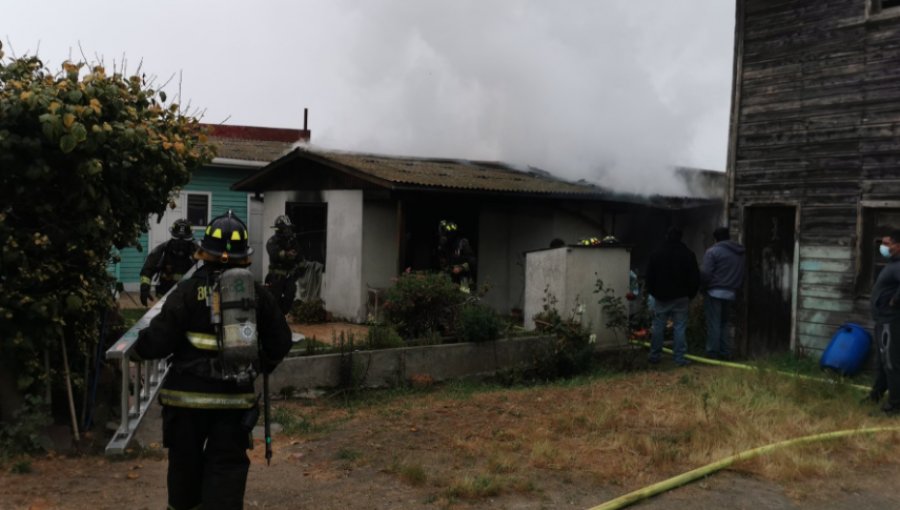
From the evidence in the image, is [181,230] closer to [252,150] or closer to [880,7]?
[880,7]

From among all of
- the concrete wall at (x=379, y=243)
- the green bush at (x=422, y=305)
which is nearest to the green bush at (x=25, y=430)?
the green bush at (x=422, y=305)

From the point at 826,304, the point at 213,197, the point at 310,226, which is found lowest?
the point at 826,304

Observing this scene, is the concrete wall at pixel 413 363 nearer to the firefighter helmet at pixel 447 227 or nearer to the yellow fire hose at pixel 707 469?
the firefighter helmet at pixel 447 227

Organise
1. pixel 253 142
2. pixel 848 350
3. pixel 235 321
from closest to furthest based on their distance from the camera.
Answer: pixel 235 321
pixel 848 350
pixel 253 142

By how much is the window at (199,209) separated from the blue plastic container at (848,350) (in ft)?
43.5

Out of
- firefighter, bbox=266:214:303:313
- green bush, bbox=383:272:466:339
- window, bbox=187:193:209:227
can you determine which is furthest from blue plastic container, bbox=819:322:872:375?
window, bbox=187:193:209:227

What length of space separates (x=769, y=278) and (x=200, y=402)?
9077mm

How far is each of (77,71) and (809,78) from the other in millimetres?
8827

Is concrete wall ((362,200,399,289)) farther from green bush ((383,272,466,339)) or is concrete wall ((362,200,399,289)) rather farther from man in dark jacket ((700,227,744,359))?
man in dark jacket ((700,227,744,359))

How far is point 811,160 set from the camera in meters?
10.3

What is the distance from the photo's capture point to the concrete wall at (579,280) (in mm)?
11203

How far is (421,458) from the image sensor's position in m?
5.89

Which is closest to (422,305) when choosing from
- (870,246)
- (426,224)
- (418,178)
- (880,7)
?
(418,178)

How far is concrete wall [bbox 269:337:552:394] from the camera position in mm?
8539
